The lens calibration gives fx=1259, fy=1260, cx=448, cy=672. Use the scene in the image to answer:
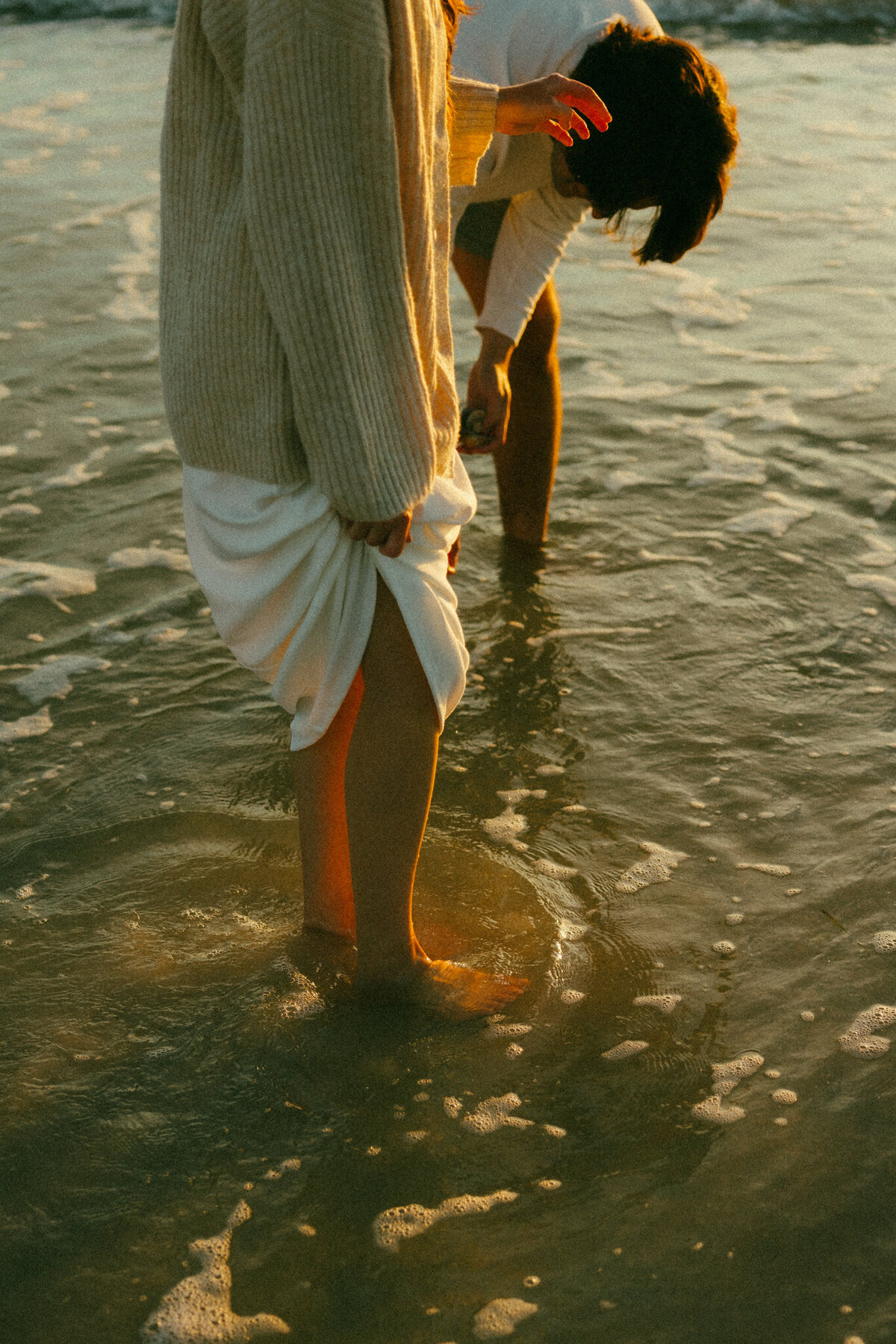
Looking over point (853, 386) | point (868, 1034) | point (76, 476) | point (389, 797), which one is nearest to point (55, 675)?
point (76, 476)

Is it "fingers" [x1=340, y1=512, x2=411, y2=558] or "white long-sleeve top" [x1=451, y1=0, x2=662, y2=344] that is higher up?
"white long-sleeve top" [x1=451, y1=0, x2=662, y2=344]

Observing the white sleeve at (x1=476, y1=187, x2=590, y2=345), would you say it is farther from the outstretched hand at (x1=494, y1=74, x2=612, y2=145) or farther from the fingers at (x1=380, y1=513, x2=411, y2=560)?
the fingers at (x1=380, y1=513, x2=411, y2=560)

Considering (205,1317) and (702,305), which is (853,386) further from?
(205,1317)

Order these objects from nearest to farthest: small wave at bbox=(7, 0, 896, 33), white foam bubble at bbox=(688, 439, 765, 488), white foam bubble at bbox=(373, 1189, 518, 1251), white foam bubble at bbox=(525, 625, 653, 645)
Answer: white foam bubble at bbox=(373, 1189, 518, 1251) → white foam bubble at bbox=(525, 625, 653, 645) → white foam bubble at bbox=(688, 439, 765, 488) → small wave at bbox=(7, 0, 896, 33)

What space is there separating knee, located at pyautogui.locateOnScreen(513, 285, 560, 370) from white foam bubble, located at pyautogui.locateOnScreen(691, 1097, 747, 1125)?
2.17m

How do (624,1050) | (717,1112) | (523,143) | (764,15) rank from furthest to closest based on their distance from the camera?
(764,15) → (523,143) → (624,1050) → (717,1112)

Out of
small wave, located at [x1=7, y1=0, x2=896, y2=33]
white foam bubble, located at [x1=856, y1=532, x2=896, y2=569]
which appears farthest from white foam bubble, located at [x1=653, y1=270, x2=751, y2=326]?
small wave, located at [x1=7, y1=0, x2=896, y2=33]

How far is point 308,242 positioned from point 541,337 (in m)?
1.97

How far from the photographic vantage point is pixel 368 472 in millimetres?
1710

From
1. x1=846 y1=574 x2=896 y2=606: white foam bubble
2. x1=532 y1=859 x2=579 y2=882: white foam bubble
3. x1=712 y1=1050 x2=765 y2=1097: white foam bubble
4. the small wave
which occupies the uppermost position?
the small wave

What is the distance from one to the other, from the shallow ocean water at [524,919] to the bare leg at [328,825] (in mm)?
84

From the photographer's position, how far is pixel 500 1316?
1663mm

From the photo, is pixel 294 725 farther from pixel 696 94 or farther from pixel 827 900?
pixel 696 94

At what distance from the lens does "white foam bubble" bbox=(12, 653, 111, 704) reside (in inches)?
121
